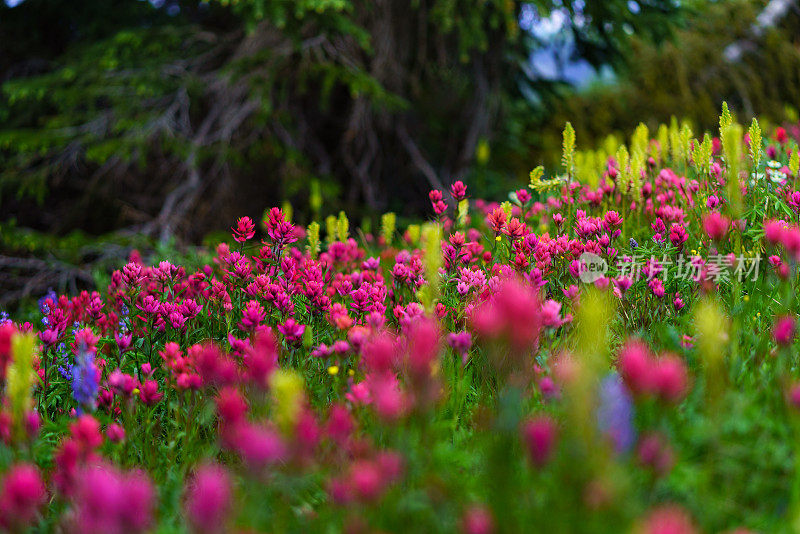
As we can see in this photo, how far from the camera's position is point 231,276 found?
3166 mm

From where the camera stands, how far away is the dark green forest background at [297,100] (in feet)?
19.1

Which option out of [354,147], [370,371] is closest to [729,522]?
[370,371]

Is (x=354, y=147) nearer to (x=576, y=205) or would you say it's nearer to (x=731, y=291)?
(x=576, y=205)

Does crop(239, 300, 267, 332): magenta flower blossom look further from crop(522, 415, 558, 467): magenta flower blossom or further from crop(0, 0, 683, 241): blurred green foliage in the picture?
crop(0, 0, 683, 241): blurred green foliage

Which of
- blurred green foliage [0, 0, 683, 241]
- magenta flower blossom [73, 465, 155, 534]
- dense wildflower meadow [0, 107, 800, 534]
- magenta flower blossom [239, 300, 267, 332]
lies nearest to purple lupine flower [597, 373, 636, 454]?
dense wildflower meadow [0, 107, 800, 534]

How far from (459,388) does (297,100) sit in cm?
522

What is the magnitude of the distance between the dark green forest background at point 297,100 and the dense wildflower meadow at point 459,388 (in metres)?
2.41

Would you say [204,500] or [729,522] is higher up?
[204,500]

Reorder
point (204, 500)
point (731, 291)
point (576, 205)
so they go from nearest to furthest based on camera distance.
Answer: point (204, 500), point (731, 291), point (576, 205)

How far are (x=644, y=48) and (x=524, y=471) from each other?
825 centimetres

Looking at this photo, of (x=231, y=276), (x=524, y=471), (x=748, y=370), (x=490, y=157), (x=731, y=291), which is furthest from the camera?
(x=490, y=157)

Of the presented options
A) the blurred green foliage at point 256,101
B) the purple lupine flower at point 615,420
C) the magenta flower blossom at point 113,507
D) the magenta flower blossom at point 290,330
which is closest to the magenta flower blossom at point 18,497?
the magenta flower blossom at point 113,507

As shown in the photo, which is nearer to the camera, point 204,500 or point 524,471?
point 204,500

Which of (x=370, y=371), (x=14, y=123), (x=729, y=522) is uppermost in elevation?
(x=14, y=123)
